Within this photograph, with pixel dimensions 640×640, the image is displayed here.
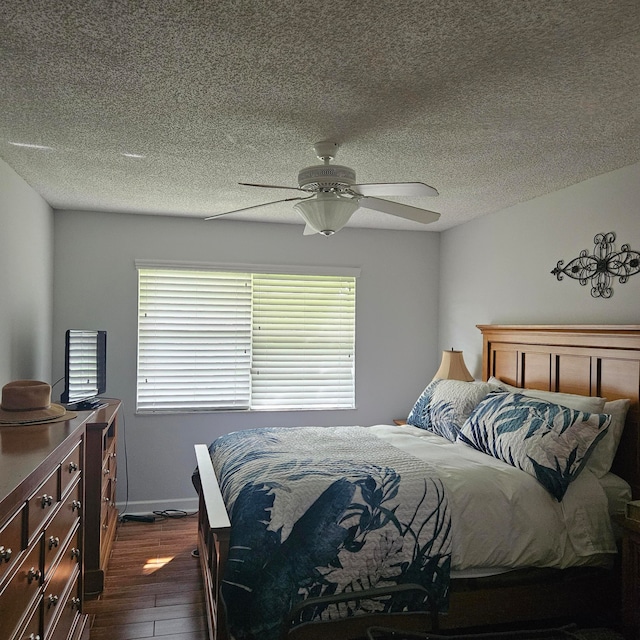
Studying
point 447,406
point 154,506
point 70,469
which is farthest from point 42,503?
point 154,506

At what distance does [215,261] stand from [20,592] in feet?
11.2

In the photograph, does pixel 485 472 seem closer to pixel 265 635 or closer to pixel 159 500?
pixel 265 635

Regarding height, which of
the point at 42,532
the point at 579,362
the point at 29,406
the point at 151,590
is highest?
the point at 579,362

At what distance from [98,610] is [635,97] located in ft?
11.8

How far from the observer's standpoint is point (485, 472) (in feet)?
9.23

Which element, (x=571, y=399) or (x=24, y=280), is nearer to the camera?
(x=571, y=399)

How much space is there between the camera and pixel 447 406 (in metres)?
3.76

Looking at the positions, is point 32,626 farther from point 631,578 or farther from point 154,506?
point 154,506

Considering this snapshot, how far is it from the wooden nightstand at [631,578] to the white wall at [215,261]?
110 inches

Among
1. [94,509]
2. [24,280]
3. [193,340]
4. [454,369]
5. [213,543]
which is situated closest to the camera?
[213,543]

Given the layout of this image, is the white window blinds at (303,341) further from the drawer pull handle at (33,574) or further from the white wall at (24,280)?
the drawer pull handle at (33,574)

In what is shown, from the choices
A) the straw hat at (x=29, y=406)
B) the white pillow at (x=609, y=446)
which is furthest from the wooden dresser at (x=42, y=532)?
the white pillow at (x=609, y=446)

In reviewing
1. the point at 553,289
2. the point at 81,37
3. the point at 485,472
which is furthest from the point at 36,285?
the point at 553,289

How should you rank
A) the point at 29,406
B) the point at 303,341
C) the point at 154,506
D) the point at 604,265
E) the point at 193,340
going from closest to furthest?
the point at 29,406
the point at 604,265
the point at 154,506
the point at 193,340
the point at 303,341
